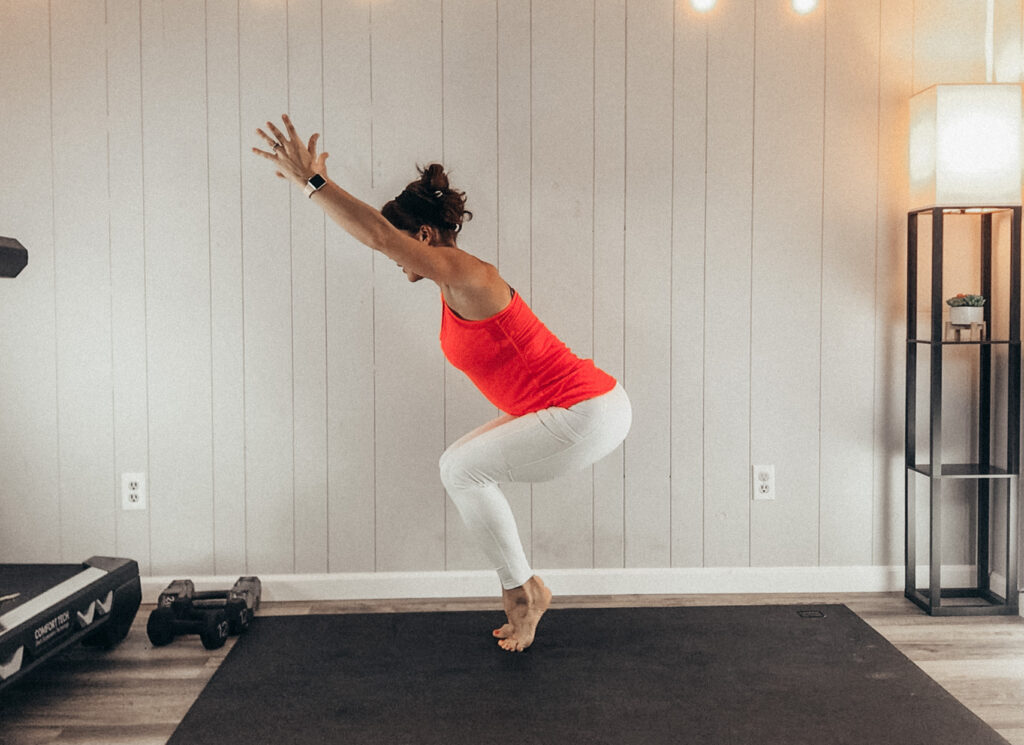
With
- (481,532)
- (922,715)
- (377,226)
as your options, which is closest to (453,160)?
(377,226)

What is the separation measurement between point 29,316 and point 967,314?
9.97 ft

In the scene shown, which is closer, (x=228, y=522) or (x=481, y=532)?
(x=481, y=532)

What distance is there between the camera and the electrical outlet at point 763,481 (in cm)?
282

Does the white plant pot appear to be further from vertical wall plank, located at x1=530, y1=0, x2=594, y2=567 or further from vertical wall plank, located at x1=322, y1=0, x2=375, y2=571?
vertical wall plank, located at x1=322, y1=0, x2=375, y2=571

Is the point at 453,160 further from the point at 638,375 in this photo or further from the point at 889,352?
the point at 889,352

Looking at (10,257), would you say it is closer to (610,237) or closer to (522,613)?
(522,613)

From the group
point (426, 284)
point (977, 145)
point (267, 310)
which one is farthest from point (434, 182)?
point (977, 145)

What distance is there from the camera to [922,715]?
1842 mm

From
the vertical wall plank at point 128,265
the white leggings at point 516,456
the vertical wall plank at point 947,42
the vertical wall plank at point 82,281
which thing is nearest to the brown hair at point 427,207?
the white leggings at point 516,456

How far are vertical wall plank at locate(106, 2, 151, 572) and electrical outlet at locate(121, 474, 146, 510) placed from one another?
0.06 feet

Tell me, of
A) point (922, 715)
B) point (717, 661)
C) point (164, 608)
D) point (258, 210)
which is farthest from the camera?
point (258, 210)

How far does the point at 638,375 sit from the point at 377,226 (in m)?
1.21

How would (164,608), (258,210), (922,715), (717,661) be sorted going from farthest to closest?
(258,210) → (164,608) → (717,661) → (922,715)

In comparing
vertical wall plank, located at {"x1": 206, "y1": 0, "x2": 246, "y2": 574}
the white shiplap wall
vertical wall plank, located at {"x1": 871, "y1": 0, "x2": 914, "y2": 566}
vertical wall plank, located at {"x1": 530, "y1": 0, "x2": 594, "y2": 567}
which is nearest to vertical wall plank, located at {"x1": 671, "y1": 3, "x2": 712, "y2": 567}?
the white shiplap wall
